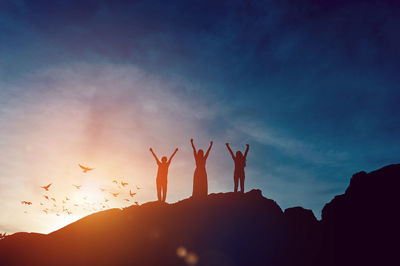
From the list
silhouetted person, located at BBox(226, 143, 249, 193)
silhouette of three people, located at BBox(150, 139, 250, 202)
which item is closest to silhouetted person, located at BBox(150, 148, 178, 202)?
silhouette of three people, located at BBox(150, 139, 250, 202)

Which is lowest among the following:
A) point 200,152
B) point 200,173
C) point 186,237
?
point 186,237

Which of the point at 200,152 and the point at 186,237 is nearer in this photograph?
the point at 186,237

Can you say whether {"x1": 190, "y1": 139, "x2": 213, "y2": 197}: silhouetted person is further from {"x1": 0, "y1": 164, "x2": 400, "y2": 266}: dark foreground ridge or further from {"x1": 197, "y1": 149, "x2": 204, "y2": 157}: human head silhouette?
{"x1": 0, "y1": 164, "x2": 400, "y2": 266}: dark foreground ridge

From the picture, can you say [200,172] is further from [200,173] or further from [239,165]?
→ [239,165]

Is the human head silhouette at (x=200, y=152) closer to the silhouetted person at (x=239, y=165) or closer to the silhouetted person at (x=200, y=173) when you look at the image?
the silhouetted person at (x=200, y=173)

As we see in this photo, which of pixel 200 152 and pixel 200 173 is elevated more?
pixel 200 152

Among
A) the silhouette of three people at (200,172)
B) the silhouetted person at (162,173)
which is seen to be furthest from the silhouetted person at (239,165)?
the silhouetted person at (162,173)

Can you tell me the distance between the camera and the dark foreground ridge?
1983 cm

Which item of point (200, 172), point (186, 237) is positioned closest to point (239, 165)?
point (200, 172)

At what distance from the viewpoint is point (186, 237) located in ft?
66.9

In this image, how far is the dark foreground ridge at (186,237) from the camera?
19828 mm

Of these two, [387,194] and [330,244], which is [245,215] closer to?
[330,244]

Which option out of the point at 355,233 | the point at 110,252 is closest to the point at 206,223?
the point at 110,252

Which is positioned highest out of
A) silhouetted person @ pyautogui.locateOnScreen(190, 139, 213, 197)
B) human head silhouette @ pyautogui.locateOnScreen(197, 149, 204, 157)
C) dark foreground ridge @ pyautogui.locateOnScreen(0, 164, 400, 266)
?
human head silhouette @ pyautogui.locateOnScreen(197, 149, 204, 157)
